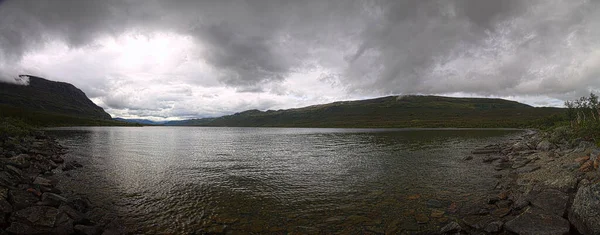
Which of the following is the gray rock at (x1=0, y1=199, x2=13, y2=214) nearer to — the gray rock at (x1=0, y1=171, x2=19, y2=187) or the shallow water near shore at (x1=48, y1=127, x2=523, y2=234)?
the gray rock at (x1=0, y1=171, x2=19, y2=187)

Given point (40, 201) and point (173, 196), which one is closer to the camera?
point (40, 201)

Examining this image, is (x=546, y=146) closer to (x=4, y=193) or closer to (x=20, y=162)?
(x=4, y=193)

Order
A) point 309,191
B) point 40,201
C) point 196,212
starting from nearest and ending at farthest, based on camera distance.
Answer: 1. point 40,201
2. point 196,212
3. point 309,191

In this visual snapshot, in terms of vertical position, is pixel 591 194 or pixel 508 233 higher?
pixel 591 194

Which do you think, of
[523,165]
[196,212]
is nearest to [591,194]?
[523,165]

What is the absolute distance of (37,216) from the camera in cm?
1210

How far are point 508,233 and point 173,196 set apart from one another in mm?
21311

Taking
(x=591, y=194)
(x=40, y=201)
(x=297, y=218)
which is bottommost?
(x=297, y=218)

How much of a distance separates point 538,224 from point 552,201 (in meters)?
3.19

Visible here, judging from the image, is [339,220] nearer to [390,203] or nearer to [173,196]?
[390,203]

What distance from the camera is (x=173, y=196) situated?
19.1 m

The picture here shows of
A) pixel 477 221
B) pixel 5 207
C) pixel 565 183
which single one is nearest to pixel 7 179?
pixel 5 207

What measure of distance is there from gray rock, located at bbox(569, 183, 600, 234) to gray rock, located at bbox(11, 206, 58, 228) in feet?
80.2

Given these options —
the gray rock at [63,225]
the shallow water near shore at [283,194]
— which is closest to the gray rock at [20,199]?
the gray rock at [63,225]
